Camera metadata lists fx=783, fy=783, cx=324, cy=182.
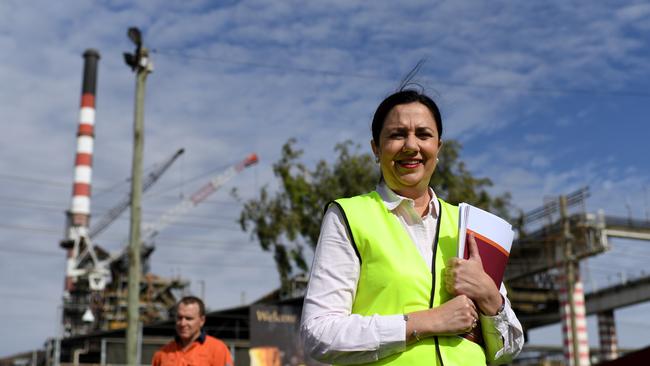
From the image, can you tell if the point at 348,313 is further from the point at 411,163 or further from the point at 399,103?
the point at 399,103

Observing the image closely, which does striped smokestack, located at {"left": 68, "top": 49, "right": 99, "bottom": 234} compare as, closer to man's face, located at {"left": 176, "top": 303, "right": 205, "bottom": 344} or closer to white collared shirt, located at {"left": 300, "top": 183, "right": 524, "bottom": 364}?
man's face, located at {"left": 176, "top": 303, "right": 205, "bottom": 344}

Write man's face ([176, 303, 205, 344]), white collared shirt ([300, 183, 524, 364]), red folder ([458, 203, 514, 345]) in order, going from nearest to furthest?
white collared shirt ([300, 183, 524, 364]) < red folder ([458, 203, 514, 345]) < man's face ([176, 303, 205, 344])

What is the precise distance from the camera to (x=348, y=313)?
2.32m

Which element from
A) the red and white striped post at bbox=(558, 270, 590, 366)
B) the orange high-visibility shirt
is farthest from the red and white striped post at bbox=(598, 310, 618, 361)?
the orange high-visibility shirt

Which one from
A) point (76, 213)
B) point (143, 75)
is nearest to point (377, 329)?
point (143, 75)

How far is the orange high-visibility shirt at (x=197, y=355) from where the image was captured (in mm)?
7582

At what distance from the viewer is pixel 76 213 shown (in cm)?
5947

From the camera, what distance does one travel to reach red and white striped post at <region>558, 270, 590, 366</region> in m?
30.0

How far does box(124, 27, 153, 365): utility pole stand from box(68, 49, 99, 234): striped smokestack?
1615 inches

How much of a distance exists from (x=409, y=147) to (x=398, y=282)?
45 centimetres

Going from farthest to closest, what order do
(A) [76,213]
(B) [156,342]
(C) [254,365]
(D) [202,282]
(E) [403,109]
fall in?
(A) [76,213] → (D) [202,282] → (B) [156,342] → (C) [254,365] → (E) [403,109]

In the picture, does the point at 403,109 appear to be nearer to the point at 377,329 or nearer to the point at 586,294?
the point at 377,329

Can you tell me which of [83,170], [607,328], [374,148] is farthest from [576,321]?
[83,170]

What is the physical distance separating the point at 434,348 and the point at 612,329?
38300 mm
